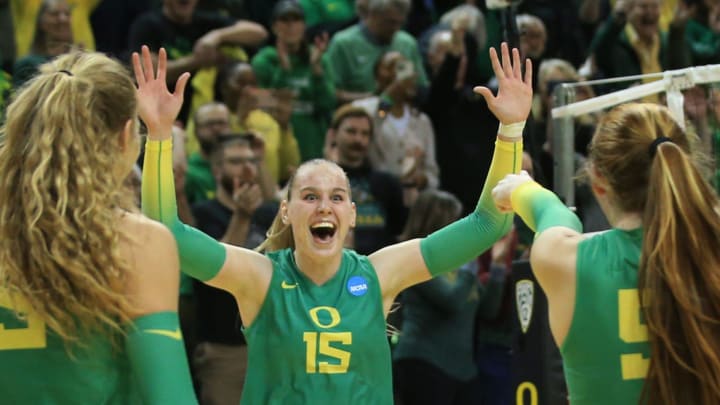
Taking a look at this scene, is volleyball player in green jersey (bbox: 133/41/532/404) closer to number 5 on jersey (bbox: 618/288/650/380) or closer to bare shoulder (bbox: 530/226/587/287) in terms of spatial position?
bare shoulder (bbox: 530/226/587/287)

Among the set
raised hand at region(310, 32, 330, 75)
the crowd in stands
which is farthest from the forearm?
raised hand at region(310, 32, 330, 75)

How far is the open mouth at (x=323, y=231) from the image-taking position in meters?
4.93

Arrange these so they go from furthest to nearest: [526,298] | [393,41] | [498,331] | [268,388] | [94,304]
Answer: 1. [393,41]
2. [498,331]
3. [526,298]
4. [268,388]
5. [94,304]

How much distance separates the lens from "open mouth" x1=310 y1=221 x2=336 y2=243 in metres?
4.93

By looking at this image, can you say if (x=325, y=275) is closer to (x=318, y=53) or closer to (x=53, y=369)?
(x=53, y=369)

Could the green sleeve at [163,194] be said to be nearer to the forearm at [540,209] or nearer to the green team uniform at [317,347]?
the green team uniform at [317,347]

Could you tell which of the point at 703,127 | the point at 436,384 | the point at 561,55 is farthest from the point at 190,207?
the point at 561,55

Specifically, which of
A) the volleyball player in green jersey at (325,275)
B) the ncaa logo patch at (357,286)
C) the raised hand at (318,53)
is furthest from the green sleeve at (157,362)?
the raised hand at (318,53)

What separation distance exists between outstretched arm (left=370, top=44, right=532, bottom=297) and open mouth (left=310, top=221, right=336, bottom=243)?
22cm

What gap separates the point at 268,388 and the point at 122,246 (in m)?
1.78

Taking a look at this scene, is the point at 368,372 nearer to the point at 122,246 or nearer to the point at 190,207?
the point at 122,246

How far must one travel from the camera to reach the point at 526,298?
21.2 feet

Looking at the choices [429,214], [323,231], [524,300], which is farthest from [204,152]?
[323,231]

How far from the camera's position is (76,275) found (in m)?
2.98
